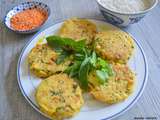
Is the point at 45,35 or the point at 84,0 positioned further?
the point at 84,0

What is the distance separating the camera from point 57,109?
84 centimetres

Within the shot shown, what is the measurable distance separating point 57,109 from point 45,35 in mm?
412

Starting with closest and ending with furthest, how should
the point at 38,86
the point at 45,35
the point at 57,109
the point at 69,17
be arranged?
the point at 57,109 → the point at 38,86 → the point at 45,35 → the point at 69,17

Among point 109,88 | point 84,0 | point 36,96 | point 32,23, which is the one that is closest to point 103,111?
point 109,88

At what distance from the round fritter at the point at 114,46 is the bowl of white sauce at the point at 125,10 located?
76 millimetres

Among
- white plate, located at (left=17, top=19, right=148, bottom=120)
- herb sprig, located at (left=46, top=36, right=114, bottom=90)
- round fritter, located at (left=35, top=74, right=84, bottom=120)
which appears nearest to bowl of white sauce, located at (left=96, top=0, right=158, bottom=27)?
white plate, located at (left=17, top=19, right=148, bottom=120)

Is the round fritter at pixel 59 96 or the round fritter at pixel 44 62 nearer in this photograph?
the round fritter at pixel 59 96

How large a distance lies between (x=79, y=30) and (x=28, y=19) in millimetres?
266

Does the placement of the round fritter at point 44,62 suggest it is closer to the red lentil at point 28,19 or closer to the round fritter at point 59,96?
the round fritter at point 59,96

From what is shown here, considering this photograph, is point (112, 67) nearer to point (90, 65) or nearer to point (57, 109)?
point (90, 65)

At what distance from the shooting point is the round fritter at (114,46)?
1.00 meters

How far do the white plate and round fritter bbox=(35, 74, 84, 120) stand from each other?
0.11ft

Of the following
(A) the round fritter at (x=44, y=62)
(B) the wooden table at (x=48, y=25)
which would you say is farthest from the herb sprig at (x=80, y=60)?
(B) the wooden table at (x=48, y=25)

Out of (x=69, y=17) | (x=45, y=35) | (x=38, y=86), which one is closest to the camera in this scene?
(x=38, y=86)
